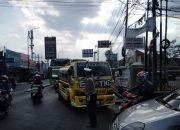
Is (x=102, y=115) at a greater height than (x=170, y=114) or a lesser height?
lesser

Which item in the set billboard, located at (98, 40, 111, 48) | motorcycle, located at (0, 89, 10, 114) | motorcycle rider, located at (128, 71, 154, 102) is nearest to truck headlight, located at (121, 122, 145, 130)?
motorcycle rider, located at (128, 71, 154, 102)

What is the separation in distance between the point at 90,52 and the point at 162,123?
75.2 meters

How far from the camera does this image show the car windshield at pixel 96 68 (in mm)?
17594

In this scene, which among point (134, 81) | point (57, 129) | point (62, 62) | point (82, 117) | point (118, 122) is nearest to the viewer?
point (118, 122)

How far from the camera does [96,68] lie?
1775 cm

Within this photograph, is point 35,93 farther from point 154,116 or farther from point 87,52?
point 87,52

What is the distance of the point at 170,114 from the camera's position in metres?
5.54

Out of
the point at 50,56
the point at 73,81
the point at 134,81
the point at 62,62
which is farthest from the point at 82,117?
the point at 50,56

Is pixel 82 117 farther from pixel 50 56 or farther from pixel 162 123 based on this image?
pixel 50 56

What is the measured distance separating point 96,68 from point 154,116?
12.1 m

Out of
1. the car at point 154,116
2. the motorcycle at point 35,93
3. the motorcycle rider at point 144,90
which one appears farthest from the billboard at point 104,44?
the car at point 154,116

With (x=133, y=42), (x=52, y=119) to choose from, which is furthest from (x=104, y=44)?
(x=52, y=119)

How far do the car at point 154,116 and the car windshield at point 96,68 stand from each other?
1060 centimetres

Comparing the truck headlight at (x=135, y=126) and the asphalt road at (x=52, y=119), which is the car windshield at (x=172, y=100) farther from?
the asphalt road at (x=52, y=119)
